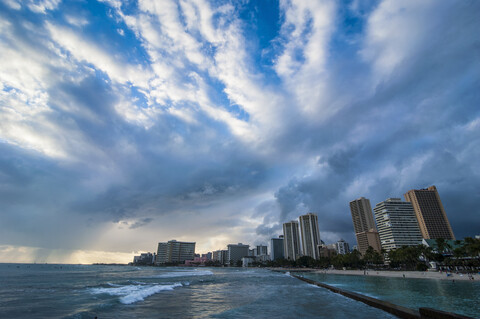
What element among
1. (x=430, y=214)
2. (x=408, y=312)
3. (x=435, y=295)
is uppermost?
(x=430, y=214)

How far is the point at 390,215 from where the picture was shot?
15988 centimetres

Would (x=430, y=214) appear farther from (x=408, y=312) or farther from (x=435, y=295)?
(x=408, y=312)

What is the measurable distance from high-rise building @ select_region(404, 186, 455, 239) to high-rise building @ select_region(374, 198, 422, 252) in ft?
78.0

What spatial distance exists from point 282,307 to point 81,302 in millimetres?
21577

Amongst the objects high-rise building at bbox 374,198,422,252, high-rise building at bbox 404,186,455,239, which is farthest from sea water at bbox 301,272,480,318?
high-rise building at bbox 404,186,455,239

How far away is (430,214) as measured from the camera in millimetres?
179375

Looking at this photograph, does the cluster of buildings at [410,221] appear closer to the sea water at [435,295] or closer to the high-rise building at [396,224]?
the high-rise building at [396,224]

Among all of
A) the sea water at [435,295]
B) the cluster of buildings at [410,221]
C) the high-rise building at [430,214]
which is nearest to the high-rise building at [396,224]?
the cluster of buildings at [410,221]

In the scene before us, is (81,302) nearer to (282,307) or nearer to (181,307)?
(181,307)

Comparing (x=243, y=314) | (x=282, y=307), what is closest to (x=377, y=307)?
(x=282, y=307)

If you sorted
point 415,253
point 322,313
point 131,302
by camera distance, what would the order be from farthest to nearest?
point 415,253, point 131,302, point 322,313

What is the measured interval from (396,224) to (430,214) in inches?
1865

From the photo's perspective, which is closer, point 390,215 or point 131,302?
point 131,302

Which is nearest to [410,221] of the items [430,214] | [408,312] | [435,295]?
[430,214]
